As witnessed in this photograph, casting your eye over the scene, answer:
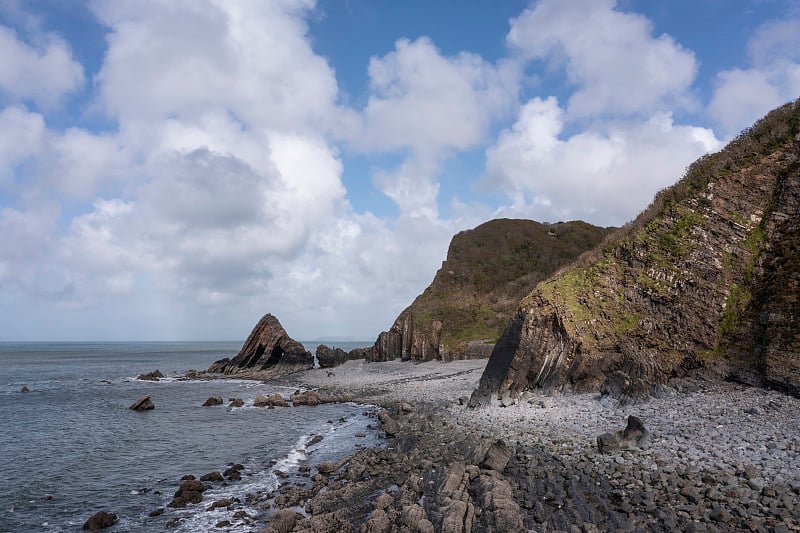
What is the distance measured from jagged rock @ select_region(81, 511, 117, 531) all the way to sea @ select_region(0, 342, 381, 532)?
0.32 metres

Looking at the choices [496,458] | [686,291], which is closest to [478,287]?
[686,291]

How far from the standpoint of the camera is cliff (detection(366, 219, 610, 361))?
243 feet

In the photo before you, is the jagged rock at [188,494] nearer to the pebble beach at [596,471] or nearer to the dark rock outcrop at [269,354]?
the pebble beach at [596,471]

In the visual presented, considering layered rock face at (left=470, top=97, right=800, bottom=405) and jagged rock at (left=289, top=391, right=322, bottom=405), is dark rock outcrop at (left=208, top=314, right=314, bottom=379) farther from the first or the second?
layered rock face at (left=470, top=97, right=800, bottom=405)

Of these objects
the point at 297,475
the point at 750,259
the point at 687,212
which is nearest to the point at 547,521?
the point at 297,475

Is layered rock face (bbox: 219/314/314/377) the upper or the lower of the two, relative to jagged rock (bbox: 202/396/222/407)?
upper

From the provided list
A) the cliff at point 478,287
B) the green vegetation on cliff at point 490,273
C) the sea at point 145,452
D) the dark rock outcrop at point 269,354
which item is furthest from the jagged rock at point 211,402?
the green vegetation on cliff at point 490,273

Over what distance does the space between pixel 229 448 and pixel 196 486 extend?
334 inches

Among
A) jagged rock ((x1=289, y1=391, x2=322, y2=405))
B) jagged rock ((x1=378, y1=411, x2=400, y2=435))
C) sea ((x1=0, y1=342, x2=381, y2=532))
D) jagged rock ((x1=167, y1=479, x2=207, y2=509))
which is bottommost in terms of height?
sea ((x1=0, y1=342, x2=381, y2=532))

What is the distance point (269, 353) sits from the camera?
7969 centimetres

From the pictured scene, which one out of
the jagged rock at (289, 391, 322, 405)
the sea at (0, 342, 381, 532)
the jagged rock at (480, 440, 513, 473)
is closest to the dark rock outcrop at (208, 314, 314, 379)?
the sea at (0, 342, 381, 532)

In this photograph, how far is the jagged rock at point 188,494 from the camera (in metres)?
20.5

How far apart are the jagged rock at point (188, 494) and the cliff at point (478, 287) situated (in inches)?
1948

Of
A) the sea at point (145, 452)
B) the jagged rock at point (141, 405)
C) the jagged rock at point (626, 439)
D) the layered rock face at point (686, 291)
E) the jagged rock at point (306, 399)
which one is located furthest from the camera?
the jagged rock at point (306, 399)
